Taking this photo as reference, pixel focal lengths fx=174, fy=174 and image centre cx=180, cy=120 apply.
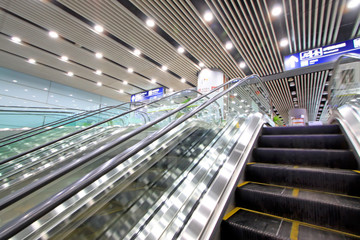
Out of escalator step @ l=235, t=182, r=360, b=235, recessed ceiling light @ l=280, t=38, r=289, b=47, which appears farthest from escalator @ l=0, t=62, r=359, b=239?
recessed ceiling light @ l=280, t=38, r=289, b=47

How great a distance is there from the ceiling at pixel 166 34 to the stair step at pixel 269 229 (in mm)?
5362

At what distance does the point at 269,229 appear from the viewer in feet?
4.22

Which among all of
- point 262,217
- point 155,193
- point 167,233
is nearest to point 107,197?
point 155,193

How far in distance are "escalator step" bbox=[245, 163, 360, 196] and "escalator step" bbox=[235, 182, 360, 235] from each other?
95 millimetres

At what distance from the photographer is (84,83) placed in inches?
435

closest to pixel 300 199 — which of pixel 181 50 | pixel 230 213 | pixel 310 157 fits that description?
pixel 230 213

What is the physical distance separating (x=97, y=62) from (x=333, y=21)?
932cm

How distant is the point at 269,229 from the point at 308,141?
1.64m

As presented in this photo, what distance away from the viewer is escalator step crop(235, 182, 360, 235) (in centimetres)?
126

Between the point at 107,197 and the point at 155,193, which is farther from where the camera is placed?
the point at 155,193

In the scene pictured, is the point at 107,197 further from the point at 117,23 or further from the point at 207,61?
the point at 207,61

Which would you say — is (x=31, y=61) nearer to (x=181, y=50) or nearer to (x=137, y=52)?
(x=137, y=52)

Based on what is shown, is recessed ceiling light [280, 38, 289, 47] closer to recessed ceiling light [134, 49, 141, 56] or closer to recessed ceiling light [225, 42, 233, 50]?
recessed ceiling light [225, 42, 233, 50]

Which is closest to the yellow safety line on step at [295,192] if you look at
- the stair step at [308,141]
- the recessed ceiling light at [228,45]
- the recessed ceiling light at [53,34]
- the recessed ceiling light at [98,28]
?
the stair step at [308,141]
